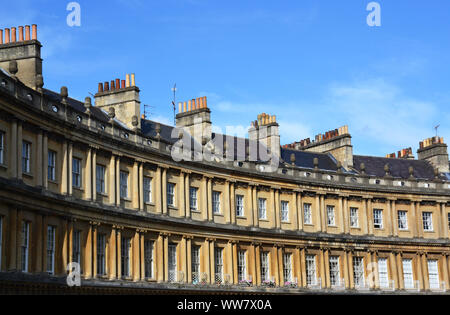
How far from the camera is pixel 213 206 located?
46.2m

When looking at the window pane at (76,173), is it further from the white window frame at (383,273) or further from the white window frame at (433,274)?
the white window frame at (433,274)

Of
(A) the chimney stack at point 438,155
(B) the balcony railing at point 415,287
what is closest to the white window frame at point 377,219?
(B) the balcony railing at point 415,287

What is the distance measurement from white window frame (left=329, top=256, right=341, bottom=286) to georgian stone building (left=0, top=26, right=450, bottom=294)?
0.11 meters

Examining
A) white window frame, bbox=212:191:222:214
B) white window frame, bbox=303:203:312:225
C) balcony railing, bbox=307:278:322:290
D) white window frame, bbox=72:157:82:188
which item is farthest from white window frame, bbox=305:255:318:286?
white window frame, bbox=72:157:82:188

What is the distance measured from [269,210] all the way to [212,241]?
5.61 meters

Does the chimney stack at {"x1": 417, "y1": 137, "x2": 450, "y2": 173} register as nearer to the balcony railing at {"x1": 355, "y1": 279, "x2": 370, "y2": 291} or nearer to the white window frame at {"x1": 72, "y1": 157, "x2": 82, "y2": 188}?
the balcony railing at {"x1": 355, "y1": 279, "x2": 370, "y2": 291}

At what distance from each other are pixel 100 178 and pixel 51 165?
4.09 metres

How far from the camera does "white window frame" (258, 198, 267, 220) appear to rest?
4888 cm

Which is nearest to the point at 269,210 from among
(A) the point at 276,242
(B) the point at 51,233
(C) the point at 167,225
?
(A) the point at 276,242

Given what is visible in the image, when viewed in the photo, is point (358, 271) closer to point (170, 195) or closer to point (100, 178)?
point (170, 195)

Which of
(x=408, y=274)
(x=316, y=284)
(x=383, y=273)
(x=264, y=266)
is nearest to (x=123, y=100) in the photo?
(x=264, y=266)

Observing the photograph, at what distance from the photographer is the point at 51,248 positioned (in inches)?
1336

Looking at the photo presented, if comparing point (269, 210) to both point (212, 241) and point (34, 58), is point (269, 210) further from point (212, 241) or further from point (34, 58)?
point (34, 58)

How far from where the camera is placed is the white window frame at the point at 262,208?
48.9m
